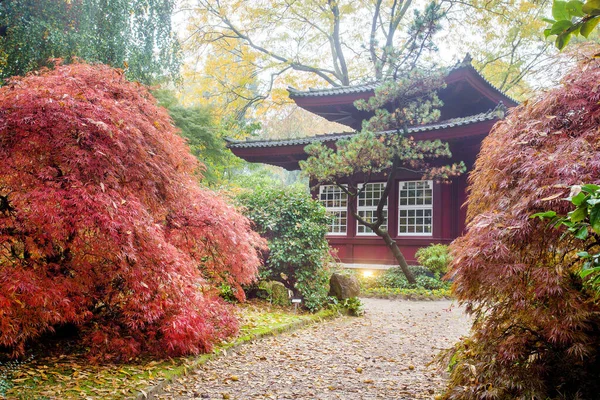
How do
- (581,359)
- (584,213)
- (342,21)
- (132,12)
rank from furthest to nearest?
(342,21) → (132,12) → (581,359) → (584,213)

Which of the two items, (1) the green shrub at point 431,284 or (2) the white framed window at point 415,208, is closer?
(1) the green shrub at point 431,284

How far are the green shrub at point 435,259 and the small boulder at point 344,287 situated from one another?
3.09m

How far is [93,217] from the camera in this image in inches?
135

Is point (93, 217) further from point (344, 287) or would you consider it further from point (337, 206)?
point (337, 206)

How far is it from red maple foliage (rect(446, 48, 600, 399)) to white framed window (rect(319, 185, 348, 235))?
9.75 m

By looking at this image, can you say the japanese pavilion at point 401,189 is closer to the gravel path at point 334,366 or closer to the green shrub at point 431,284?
the green shrub at point 431,284

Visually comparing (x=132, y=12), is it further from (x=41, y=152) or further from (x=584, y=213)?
(x=584, y=213)

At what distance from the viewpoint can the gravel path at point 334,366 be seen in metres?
3.89

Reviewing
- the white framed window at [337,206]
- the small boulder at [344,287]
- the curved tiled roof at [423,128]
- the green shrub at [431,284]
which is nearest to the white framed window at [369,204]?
the white framed window at [337,206]

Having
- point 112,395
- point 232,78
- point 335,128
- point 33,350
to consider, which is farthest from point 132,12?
point 335,128

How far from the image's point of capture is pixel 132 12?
9.32 meters

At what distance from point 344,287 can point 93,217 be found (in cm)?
535

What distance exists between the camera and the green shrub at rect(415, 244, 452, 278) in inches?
410

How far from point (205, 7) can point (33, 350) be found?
52.7 feet
